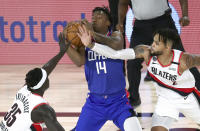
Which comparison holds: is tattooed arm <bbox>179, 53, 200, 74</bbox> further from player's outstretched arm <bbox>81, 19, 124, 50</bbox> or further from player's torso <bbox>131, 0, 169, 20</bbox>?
player's torso <bbox>131, 0, 169, 20</bbox>

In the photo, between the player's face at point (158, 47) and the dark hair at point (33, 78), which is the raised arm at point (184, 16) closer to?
the player's face at point (158, 47)

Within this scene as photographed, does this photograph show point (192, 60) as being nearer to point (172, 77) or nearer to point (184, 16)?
point (172, 77)

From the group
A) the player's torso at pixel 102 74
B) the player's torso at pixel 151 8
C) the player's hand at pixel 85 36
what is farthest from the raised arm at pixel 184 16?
the player's hand at pixel 85 36

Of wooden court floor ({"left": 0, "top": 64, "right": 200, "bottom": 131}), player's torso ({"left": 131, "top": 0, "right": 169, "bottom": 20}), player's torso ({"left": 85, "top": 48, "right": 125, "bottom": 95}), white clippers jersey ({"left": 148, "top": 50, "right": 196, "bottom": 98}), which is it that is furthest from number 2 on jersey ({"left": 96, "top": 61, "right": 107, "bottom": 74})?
Result: player's torso ({"left": 131, "top": 0, "right": 169, "bottom": 20})

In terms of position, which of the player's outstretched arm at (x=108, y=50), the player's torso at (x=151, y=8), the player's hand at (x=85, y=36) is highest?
the player's torso at (x=151, y=8)

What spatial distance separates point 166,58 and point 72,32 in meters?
0.96

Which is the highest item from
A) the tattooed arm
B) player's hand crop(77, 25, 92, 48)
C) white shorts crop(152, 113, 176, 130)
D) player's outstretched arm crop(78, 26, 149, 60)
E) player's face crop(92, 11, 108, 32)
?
player's face crop(92, 11, 108, 32)

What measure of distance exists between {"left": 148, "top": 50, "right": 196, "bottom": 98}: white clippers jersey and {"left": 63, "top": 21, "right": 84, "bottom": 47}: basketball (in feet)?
2.54

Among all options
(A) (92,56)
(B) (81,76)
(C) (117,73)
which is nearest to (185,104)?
(C) (117,73)

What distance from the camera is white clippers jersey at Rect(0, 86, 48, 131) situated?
2746 mm

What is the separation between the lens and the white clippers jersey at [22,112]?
275 cm

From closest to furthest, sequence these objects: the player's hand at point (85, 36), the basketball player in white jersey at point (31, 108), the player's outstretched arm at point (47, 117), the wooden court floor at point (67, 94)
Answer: the player's outstretched arm at point (47, 117), the basketball player in white jersey at point (31, 108), the player's hand at point (85, 36), the wooden court floor at point (67, 94)

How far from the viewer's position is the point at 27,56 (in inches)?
361

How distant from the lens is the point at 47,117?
102 inches
